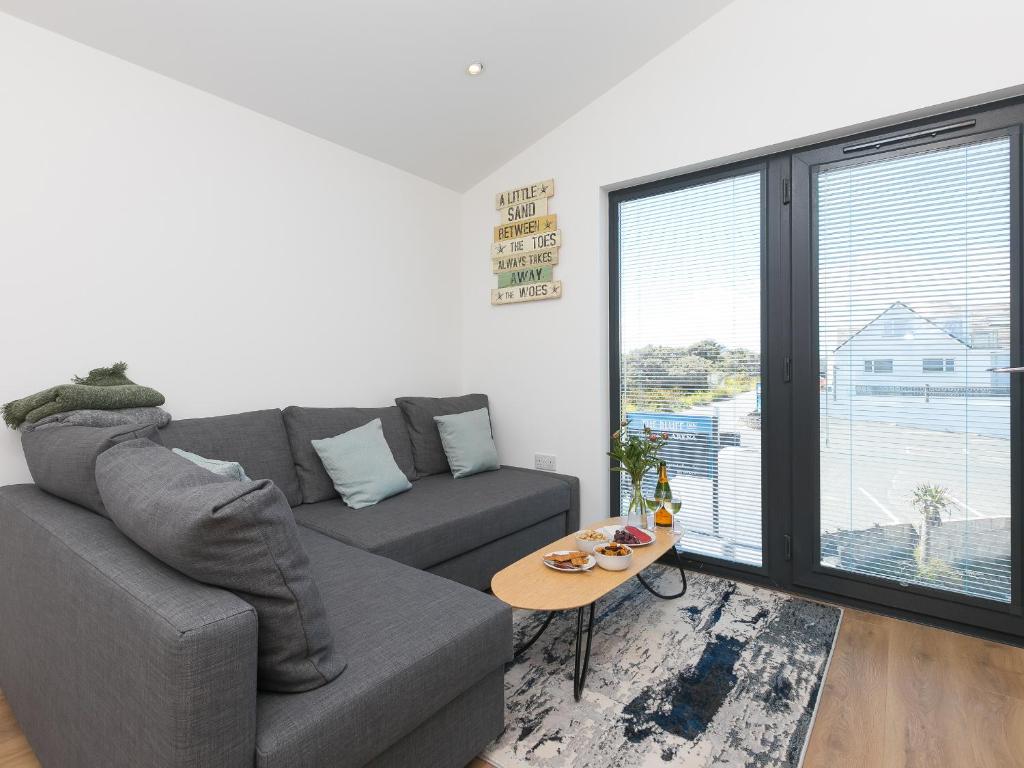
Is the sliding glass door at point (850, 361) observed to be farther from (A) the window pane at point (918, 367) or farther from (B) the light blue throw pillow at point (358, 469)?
(B) the light blue throw pillow at point (358, 469)

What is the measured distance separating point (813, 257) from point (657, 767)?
2.28m

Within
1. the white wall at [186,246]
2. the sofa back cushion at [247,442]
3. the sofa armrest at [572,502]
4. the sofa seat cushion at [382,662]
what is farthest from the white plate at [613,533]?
the white wall at [186,246]

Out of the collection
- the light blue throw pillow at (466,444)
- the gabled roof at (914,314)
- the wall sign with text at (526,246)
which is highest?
the wall sign with text at (526,246)

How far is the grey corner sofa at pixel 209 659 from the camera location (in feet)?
2.91

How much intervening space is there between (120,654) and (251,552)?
0.31m

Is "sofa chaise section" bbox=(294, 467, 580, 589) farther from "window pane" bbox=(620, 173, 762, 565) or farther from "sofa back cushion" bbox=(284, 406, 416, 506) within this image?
"window pane" bbox=(620, 173, 762, 565)

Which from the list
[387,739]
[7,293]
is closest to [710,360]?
[387,739]

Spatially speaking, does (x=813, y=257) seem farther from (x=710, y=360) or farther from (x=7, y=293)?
(x=7, y=293)

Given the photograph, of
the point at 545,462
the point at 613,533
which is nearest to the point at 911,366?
the point at 613,533

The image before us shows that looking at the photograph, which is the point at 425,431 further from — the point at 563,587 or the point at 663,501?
the point at 563,587

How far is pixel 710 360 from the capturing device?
9.30 ft

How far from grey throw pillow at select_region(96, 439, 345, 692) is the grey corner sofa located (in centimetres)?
4

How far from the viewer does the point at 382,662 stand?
116 centimetres

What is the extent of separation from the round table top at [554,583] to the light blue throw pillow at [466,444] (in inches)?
42.1
